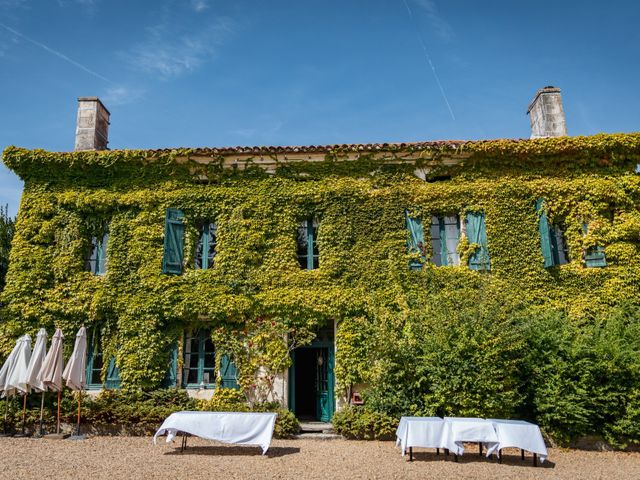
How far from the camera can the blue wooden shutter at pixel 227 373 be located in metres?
12.5

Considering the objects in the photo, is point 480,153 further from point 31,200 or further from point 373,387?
point 31,200

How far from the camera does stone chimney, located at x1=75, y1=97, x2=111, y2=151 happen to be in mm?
14719

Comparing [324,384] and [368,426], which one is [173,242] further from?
[368,426]

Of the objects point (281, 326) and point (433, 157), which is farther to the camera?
point (433, 157)

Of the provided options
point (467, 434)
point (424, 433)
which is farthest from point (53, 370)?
point (467, 434)

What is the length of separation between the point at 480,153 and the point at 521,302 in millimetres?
4076

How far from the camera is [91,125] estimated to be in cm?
1491

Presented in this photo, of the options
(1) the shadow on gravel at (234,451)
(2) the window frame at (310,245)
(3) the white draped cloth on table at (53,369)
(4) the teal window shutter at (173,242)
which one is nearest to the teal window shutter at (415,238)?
(2) the window frame at (310,245)

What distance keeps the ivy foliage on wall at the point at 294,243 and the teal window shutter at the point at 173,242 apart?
23cm

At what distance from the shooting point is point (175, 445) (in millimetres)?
9883

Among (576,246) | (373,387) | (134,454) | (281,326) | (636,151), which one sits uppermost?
(636,151)

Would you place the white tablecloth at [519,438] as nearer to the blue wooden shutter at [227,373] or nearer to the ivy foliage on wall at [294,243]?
Answer: the ivy foliage on wall at [294,243]

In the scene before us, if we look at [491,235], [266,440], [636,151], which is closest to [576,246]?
[491,235]

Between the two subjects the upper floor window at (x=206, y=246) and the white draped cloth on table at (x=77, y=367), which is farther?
the upper floor window at (x=206, y=246)
